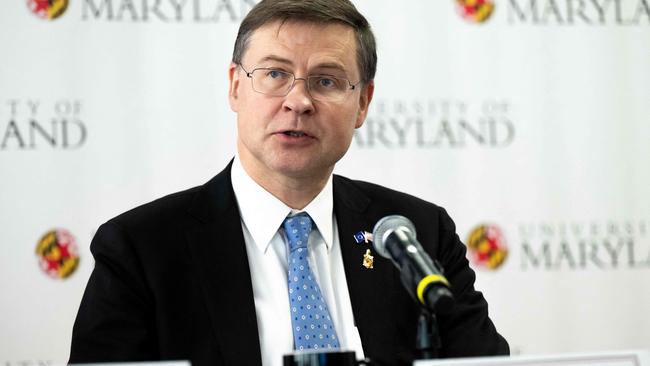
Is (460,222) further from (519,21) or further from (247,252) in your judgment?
(247,252)

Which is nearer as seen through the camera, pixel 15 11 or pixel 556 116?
pixel 15 11

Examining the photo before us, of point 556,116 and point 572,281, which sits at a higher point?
point 556,116

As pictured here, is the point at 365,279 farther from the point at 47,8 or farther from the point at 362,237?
the point at 47,8

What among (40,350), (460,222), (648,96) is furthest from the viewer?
(648,96)

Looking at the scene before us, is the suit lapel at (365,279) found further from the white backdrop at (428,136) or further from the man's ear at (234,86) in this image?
the white backdrop at (428,136)

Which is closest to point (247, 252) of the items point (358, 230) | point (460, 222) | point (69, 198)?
point (358, 230)

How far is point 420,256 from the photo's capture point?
5.73 ft

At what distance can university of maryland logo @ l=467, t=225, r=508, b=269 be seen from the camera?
362cm

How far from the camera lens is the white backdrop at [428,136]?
3.36 metres

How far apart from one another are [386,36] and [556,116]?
0.79 m

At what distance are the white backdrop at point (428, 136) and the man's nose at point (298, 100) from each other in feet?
3.69

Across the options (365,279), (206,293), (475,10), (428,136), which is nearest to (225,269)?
(206,293)

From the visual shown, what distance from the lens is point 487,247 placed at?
143 inches

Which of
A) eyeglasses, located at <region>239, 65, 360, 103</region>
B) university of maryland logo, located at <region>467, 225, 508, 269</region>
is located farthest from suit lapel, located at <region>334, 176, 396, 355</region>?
university of maryland logo, located at <region>467, 225, 508, 269</region>
